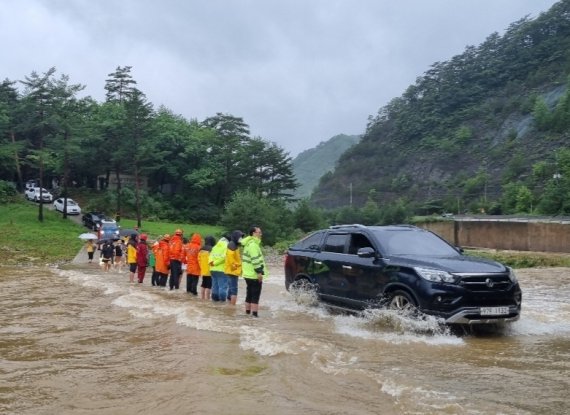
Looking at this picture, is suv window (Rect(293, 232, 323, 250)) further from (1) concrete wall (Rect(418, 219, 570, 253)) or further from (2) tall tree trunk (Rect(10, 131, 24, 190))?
(2) tall tree trunk (Rect(10, 131, 24, 190))

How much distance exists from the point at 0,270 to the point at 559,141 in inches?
2658

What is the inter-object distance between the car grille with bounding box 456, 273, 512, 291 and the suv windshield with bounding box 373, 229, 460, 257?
1.10 meters

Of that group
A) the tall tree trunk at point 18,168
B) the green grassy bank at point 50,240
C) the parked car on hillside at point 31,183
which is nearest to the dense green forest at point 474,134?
the green grassy bank at point 50,240

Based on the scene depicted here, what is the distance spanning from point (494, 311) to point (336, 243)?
336cm

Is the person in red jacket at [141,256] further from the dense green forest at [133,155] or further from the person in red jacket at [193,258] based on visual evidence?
the dense green forest at [133,155]

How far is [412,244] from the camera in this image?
9844 millimetres

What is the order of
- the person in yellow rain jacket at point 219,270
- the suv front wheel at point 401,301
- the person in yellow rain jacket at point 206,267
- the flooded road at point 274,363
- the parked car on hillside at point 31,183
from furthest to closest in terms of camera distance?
1. the parked car on hillside at point 31,183
2. the person in yellow rain jacket at point 206,267
3. the person in yellow rain jacket at point 219,270
4. the suv front wheel at point 401,301
5. the flooded road at point 274,363

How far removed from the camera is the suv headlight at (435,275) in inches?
330

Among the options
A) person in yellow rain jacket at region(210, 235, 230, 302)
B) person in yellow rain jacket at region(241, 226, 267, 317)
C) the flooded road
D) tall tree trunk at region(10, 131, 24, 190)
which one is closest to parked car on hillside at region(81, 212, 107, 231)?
tall tree trunk at region(10, 131, 24, 190)

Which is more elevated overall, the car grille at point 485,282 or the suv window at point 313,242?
the suv window at point 313,242

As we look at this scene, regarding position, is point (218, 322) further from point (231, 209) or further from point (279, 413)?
point (231, 209)

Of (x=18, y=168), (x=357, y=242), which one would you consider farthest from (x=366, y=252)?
(x=18, y=168)

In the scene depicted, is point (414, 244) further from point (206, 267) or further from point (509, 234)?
point (509, 234)

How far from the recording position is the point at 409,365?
22.7 feet
